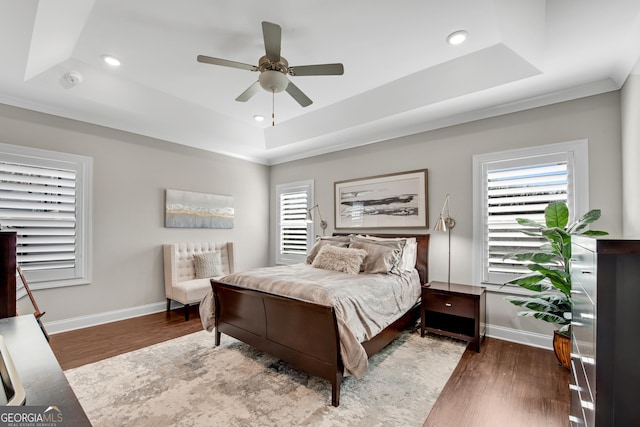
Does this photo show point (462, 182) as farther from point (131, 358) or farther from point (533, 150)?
point (131, 358)

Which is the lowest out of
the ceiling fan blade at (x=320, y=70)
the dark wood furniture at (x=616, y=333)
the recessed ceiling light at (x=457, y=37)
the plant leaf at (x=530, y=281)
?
the plant leaf at (x=530, y=281)

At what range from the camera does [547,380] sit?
251 cm

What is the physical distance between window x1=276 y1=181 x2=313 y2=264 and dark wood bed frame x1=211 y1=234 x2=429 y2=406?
8.18 ft

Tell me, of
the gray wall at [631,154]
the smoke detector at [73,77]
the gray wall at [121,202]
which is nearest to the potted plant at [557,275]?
the gray wall at [631,154]

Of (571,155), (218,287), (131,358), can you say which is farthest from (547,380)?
(131,358)

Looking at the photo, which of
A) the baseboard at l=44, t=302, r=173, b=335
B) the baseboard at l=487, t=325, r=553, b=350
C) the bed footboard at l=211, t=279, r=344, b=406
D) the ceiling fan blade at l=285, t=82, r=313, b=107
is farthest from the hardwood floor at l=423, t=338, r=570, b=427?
the baseboard at l=44, t=302, r=173, b=335

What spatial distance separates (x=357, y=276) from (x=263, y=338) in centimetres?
116

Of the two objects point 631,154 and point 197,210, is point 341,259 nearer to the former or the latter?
point 197,210

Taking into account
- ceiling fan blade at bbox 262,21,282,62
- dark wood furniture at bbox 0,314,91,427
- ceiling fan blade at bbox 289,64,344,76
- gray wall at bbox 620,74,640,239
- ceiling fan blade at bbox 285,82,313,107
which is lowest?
dark wood furniture at bbox 0,314,91,427

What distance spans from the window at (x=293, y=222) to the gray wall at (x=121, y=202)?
4.30 ft

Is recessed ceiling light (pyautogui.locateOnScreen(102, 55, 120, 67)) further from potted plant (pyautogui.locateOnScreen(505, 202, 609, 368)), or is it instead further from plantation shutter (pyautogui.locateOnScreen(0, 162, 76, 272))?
potted plant (pyautogui.locateOnScreen(505, 202, 609, 368))

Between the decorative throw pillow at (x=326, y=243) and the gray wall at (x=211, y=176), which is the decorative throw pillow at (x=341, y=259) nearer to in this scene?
the decorative throw pillow at (x=326, y=243)

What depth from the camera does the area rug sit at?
2.02 metres

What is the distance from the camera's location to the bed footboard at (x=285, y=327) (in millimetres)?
2217
